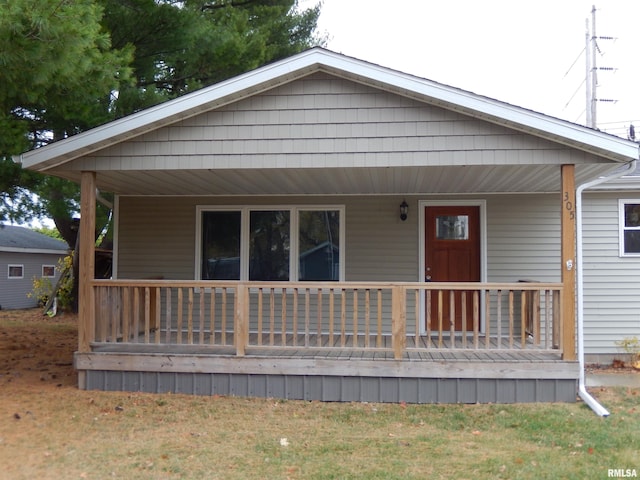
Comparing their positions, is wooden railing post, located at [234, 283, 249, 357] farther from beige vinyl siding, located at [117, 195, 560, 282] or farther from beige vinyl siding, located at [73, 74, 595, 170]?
beige vinyl siding, located at [117, 195, 560, 282]

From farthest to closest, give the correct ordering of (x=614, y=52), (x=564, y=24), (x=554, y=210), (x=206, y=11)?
(x=564, y=24) < (x=614, y=52) < (x=206, y=11) < (x=554, y=210)

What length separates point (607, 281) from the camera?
8.03 m

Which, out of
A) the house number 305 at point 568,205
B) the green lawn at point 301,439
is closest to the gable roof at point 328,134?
the house number 305 at point 568,205

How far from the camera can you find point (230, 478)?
13.1ft

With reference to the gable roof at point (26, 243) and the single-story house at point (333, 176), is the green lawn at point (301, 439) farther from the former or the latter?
the gable roof at point (26, 243)

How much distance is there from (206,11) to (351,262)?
701 cm

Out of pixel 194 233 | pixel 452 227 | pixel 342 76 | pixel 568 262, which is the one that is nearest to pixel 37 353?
pixel 194 233

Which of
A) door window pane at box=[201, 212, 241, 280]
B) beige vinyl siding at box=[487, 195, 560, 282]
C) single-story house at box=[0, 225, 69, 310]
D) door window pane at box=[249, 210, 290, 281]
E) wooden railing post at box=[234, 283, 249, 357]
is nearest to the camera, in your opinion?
wooden railing post at box=[234, 283, 249, 357]

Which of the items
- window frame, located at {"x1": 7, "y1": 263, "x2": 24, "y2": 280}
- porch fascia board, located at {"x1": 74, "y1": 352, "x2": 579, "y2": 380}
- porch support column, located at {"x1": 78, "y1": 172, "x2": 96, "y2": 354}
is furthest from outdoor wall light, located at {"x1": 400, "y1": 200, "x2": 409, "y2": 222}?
window frame, located at {"x1": 7, "y1": 263, "x2": 24, "y2": 280}

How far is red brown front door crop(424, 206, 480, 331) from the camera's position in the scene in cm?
810

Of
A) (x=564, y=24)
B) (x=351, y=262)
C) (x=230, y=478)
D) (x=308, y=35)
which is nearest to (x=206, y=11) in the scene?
(x=308, y=35)

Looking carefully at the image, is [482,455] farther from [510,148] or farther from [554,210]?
[554,210]

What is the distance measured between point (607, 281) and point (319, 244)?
415 cm

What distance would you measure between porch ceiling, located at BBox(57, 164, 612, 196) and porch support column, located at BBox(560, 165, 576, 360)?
1.03 ft
